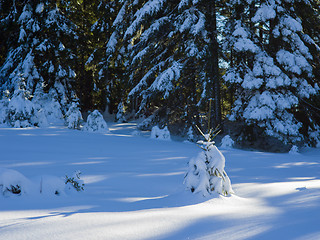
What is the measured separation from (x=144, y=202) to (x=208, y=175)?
30.6 inches

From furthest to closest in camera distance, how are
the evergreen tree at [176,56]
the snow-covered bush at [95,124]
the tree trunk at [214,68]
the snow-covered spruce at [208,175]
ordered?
the tree trunk at [214,68] → the evergreen tree at [176,56] → the snow-covered bush at [95,124] → the snow-covered spruce at [208,175]

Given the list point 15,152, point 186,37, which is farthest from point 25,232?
point 186,37

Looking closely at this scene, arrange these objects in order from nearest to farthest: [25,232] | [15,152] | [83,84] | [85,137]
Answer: [25,232]
[15,152]
[85,137]
[83,84]

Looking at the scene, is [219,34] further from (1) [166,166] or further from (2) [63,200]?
(2) [63,200]

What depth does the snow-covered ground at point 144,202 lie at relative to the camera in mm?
2079

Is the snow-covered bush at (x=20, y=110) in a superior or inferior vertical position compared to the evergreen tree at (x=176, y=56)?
inferior

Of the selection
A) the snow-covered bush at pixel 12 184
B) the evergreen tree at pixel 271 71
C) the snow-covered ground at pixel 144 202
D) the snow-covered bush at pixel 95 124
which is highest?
the evergreen tree at pixel 271 71

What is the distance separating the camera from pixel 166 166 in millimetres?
4793

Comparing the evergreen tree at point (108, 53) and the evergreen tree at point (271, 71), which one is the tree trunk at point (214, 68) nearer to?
the evergreen tree at point (271, 71)

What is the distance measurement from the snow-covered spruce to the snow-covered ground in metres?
0.11

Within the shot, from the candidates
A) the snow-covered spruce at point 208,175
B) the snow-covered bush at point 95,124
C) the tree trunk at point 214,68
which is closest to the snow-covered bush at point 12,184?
the snow-covered spruce at point 208,175

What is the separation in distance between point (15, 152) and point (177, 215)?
3.50 m

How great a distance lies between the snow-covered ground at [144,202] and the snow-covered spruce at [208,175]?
0.11 metres

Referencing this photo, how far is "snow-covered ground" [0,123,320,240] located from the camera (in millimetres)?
2079
